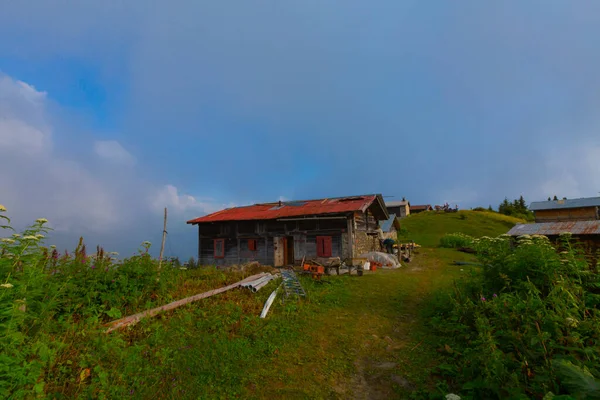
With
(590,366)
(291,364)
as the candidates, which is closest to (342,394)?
(291,364)

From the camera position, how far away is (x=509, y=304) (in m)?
6.52

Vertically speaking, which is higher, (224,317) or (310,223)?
(310,223)

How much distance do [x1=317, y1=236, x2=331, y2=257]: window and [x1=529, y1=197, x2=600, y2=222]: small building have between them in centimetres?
3696

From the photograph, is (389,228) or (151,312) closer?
(151,312)

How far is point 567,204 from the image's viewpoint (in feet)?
135

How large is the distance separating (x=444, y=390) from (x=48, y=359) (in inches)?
258

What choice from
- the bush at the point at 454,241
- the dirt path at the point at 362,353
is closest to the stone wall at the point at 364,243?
the dirt path at the point at 362,353

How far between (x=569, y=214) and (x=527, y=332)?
48540 mm

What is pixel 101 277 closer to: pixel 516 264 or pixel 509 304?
pixel 509 304

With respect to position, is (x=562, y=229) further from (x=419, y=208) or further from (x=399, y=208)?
(x=419, y=208)

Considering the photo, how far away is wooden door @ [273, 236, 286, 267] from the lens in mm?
23170

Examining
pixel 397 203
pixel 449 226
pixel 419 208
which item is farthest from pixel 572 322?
pixel 419 208

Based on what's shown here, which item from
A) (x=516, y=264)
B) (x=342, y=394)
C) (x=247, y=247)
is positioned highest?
(x=247, y=247)

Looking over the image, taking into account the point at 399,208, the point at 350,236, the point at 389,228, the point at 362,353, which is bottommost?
the point at 362,353
